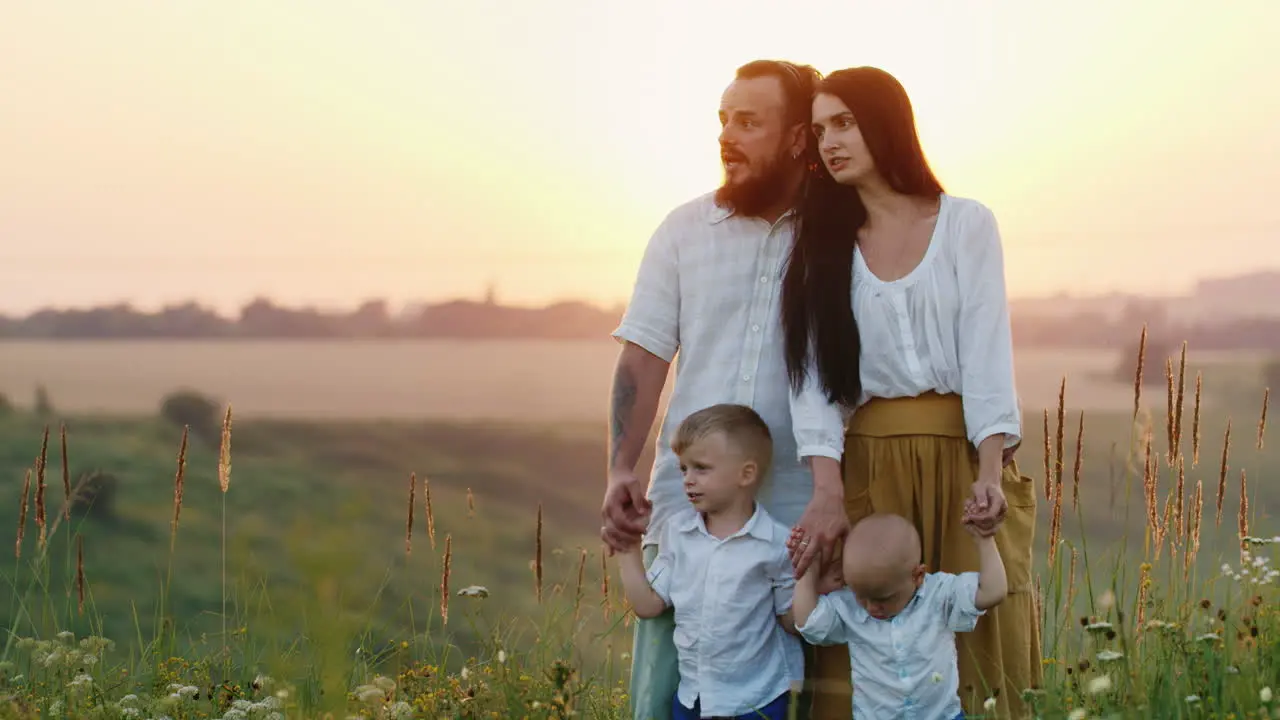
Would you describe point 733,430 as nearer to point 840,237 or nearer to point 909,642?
point 840,237

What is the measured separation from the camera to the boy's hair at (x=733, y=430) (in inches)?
144

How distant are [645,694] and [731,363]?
3.42 feet

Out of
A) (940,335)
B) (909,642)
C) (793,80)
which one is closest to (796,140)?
(793,80)

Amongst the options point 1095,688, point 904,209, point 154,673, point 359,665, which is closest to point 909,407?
point 904,209

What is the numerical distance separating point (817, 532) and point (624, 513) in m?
0.66

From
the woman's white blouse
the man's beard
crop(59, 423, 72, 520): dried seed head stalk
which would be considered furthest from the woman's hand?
crop(59, 423, 72, 520): dried seed head stalk

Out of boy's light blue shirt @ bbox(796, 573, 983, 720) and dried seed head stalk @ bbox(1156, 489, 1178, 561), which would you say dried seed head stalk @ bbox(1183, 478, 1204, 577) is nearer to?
dried seed head stalk @ bbox(1156, 489, 1178, 561)

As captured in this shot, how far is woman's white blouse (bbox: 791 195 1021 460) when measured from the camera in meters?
3.54

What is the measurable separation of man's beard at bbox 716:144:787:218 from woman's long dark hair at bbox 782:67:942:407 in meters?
0.22

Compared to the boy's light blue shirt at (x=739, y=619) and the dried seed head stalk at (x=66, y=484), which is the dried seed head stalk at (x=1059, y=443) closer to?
the boy's light blue shirt at (x=739, y=619)

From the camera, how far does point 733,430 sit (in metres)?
3.67

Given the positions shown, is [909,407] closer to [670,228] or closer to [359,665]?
[670,228]

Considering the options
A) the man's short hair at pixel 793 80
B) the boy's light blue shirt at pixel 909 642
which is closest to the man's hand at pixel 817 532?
the boy's light blue shirt at pixel 909 642

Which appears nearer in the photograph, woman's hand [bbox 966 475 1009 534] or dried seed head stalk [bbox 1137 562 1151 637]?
woman's hand [bbox 966 475 1009 534]
